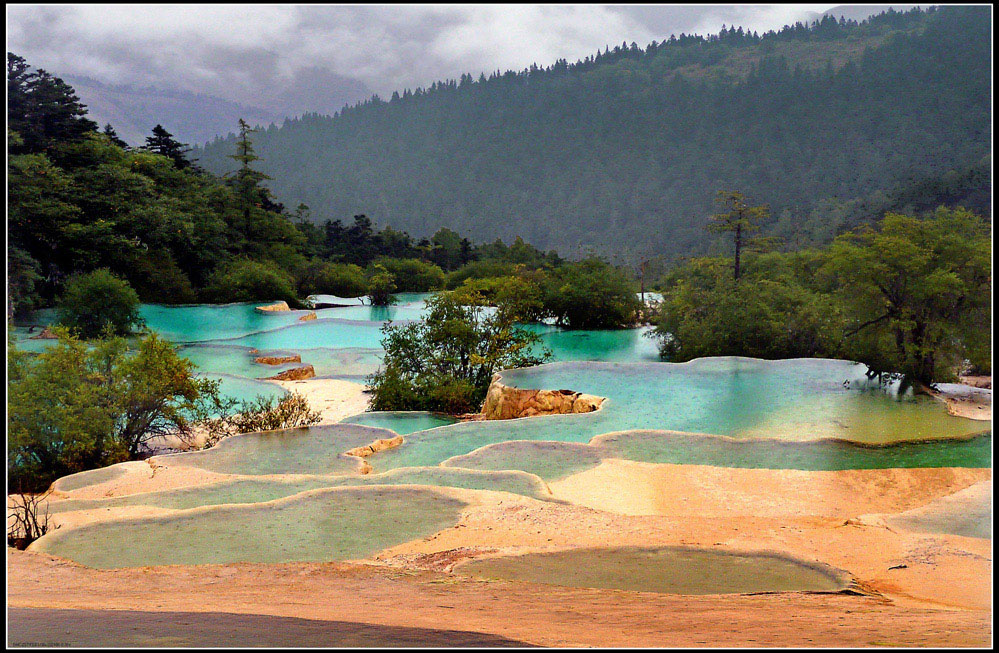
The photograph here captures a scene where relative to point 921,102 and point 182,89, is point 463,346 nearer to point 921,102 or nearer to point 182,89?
point 182,89

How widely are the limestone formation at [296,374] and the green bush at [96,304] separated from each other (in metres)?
5.17

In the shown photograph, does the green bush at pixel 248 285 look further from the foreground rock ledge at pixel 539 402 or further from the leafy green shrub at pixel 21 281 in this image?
the foreground rock ledge at pixel 539 402

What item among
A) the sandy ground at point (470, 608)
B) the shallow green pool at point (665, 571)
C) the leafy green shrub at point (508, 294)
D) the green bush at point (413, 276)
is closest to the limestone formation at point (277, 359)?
the leafy green shrub at point (508, 294)

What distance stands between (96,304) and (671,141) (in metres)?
41.2

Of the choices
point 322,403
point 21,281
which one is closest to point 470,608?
point 322,403

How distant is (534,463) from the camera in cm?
504

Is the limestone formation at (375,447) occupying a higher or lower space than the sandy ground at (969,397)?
lower

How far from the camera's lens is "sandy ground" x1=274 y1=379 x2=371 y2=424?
26.2ft

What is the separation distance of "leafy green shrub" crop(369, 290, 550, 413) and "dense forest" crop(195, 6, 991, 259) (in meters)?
19.8

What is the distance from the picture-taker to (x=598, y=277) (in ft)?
50.7

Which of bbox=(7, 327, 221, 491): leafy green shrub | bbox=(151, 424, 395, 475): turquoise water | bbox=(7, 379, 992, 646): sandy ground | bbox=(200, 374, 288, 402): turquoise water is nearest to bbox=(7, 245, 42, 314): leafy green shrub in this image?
bbox=(200, 374, 288, 402): turquoise water

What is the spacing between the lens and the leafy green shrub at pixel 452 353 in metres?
8.27

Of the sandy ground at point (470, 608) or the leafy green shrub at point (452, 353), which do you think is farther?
the leafy green shrub at point (452, 353)

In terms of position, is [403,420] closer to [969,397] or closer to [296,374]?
[296,374]
